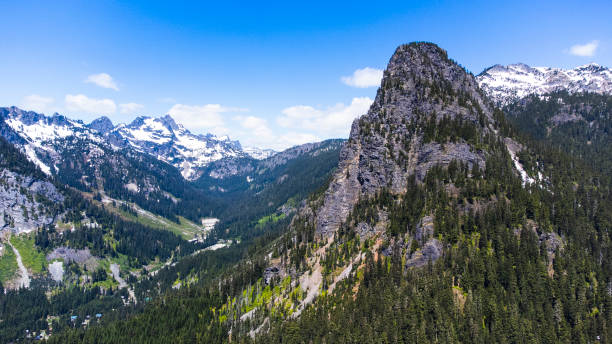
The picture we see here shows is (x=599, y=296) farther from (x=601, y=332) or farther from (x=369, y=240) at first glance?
(x=369, y=240)

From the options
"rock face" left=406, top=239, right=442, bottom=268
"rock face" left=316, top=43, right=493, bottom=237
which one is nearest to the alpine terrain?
"rock face" left=406, top=239, right=442, bottom=268

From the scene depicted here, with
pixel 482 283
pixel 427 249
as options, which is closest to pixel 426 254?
pixel 427 249

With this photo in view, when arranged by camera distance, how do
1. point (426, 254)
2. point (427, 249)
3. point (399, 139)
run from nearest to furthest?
point (426, 254) → point (427, 249) → point (399, 139)

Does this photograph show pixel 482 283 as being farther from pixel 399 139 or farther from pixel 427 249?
pixel 399 139

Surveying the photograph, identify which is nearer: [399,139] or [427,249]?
[427,249]

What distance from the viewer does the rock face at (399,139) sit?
143000 mm

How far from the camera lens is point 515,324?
82.8 meters

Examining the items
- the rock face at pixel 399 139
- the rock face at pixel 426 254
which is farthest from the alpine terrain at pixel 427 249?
the rock face at pixel 399 139

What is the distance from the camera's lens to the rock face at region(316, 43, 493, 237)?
469 feet

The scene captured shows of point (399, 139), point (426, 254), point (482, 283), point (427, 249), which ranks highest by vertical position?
point (399, 139)

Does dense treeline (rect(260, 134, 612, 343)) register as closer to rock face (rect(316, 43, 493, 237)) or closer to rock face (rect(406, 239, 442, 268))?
rock face (rect(406, 239, 442, 268))

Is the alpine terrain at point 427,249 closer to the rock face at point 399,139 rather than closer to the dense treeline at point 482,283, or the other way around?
the dense treeline at point 482,283

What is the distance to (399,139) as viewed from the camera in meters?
155

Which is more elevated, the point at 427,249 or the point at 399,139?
the point at 399,139
